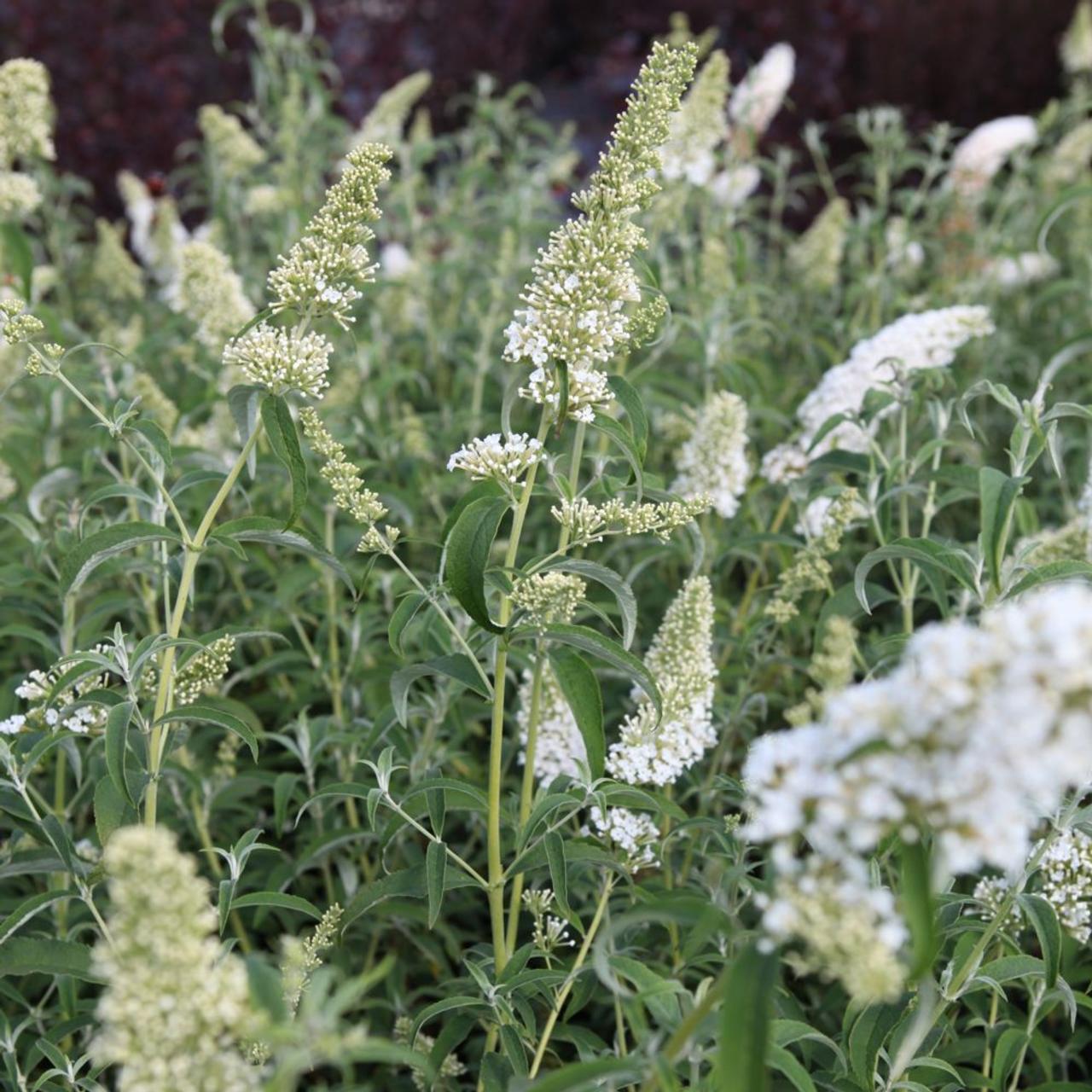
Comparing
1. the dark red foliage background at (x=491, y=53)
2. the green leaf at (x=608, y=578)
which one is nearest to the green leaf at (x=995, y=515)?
the green leaf at (x=608, y=578)

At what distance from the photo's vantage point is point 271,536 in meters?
1.98

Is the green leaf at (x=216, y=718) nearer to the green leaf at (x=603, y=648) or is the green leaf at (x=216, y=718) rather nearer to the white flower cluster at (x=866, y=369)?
the green leaf at (x=603, y=648)

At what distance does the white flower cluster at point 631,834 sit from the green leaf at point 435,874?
0.27 meters

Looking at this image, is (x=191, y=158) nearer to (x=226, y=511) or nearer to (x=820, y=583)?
(x=226, y=511)

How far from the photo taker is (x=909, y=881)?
120 cm

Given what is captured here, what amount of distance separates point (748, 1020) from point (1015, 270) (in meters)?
4.57

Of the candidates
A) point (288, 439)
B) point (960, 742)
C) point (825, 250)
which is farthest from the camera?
point (825, 250)

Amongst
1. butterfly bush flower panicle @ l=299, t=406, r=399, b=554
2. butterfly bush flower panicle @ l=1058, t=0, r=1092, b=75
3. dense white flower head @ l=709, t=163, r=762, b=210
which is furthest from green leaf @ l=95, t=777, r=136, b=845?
butterfly bush flower panicle @ l=1058, t=0, r=1092, b=75

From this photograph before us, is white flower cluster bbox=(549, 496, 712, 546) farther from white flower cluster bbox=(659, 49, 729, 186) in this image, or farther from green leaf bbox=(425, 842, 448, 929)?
white flower cluster bbox=(659, 49, 729, 186)

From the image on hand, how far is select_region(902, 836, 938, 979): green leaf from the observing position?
1169mm

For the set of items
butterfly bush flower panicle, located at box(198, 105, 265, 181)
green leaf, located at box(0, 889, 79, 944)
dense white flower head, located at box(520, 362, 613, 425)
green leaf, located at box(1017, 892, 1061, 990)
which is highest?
butterfly bush flower panicle, located at box(198, 105, 265, 181)

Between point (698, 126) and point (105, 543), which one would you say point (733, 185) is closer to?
point (698, 126)

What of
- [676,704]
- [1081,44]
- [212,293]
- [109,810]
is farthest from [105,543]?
[1081,44]

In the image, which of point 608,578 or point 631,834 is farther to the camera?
point 631,834
